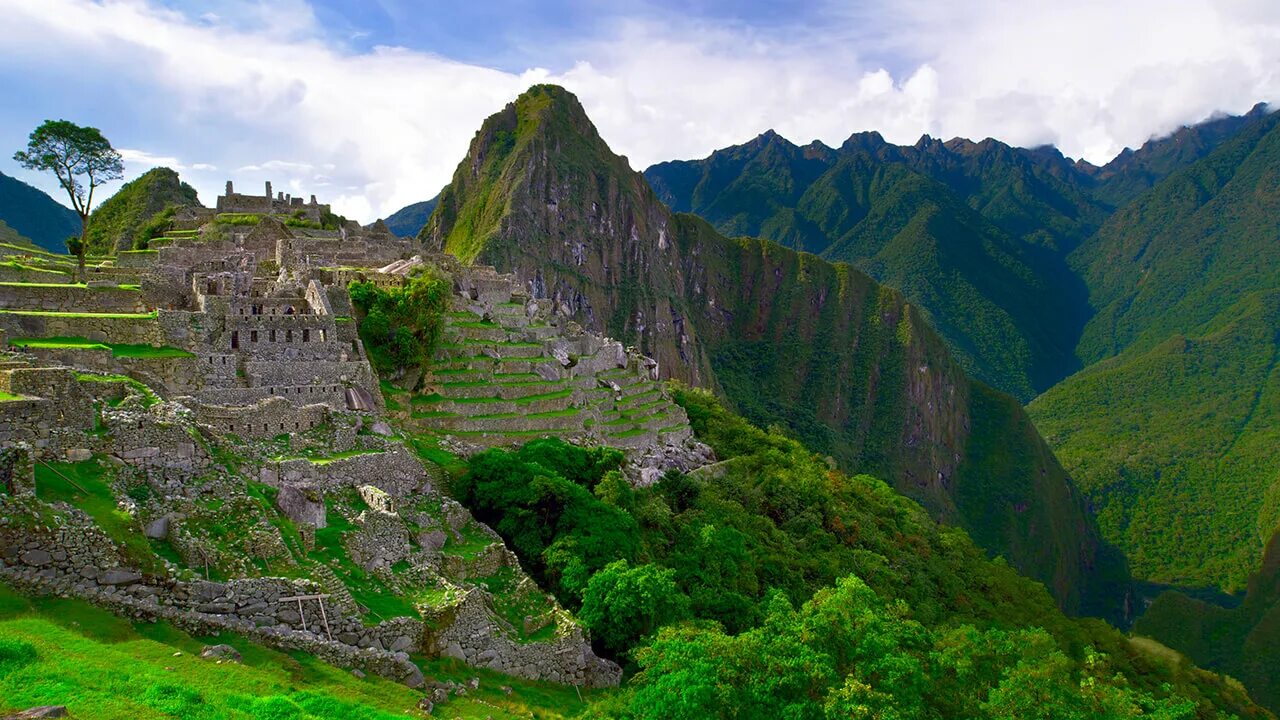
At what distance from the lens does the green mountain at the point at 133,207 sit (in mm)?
51844

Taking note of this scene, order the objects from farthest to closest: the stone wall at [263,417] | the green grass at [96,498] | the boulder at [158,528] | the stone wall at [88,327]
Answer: the stone wall at [88,327], the stone wall at [263,417], the boulder at [158,528], the green grass at [96,498]

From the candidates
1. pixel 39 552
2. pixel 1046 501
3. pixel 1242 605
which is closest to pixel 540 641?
pixel 39 552

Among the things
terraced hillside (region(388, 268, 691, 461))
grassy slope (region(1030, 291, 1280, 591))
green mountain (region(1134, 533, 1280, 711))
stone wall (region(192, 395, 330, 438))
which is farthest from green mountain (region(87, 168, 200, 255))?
grassy slope (region(1030, 291, 1280, 591))

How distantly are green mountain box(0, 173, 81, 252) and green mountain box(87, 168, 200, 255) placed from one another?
76.2 ft

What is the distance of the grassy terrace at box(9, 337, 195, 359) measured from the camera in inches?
729

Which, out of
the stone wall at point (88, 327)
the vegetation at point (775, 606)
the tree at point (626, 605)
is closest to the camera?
the vegetation at point (775, 606)

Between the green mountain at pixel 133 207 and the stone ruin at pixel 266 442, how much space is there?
16.8 meters

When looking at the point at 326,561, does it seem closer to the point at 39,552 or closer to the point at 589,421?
the point at 39,552

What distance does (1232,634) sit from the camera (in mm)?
91000

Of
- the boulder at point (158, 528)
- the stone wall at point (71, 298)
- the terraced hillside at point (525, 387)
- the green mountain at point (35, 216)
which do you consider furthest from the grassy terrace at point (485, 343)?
the green mountain at point (35, 216)

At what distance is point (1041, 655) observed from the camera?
18625 millimetres

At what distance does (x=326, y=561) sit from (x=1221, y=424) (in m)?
216

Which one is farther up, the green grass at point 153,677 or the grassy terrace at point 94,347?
the grassy terrace at point 94,347

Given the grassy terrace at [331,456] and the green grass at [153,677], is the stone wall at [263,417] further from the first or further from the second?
the green grass at [153,677]
